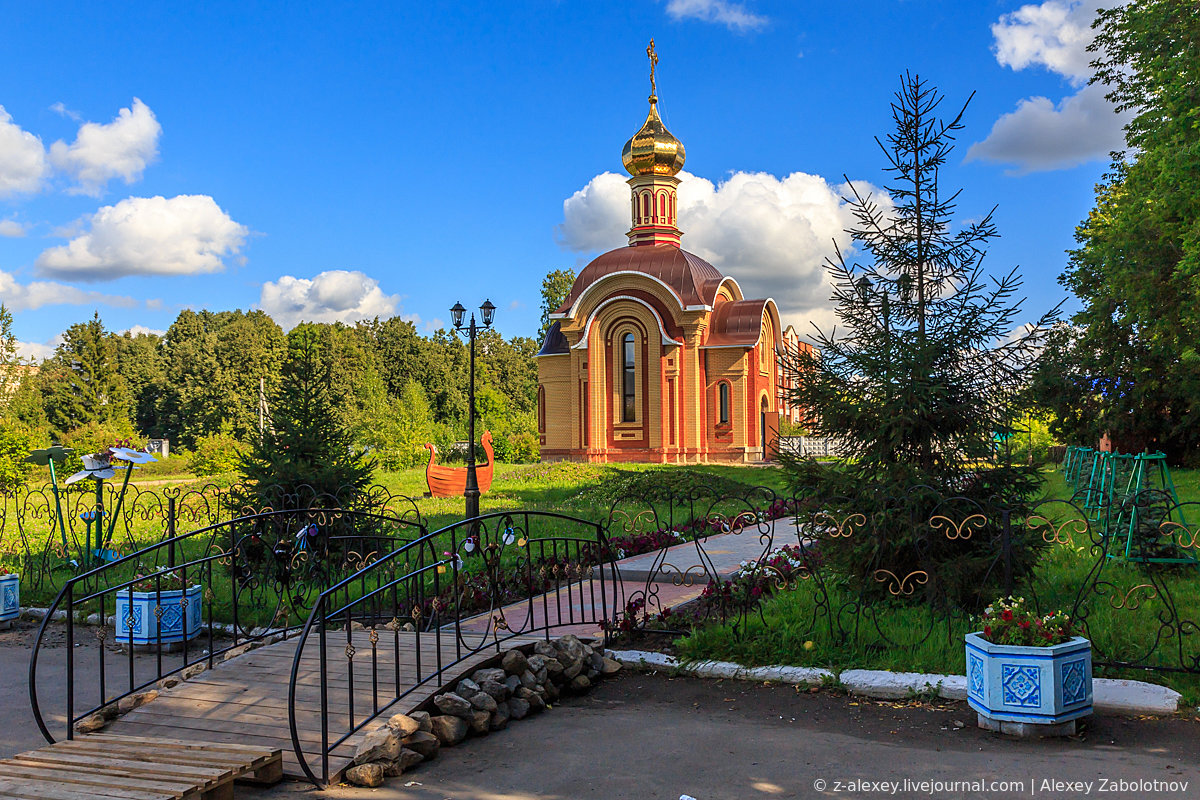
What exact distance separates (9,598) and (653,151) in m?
28.4

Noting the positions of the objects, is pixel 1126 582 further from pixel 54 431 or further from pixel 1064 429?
pixel 54 431

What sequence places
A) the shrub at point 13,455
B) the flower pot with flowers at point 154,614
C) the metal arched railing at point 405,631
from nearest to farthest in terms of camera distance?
1. the metal arched railing at point 405,631
2. the flower pot with flowers at point 154,614
3. the shrub at point 13,455

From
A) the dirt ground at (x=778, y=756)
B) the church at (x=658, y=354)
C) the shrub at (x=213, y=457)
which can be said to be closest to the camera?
the dirt ground at (x=778, y=756)

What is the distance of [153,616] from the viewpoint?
24.3ft

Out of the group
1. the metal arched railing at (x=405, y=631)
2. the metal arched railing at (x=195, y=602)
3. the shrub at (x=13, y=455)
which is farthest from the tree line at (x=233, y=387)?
the metal arched railing at (x=405, y=631)

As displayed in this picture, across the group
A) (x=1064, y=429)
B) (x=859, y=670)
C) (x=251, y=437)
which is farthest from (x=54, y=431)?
(x=859, y=670)

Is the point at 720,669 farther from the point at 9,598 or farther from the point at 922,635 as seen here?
the point at 9,598

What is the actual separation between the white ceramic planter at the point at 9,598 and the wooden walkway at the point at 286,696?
14.1ft

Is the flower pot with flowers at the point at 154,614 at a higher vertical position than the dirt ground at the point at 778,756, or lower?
higher

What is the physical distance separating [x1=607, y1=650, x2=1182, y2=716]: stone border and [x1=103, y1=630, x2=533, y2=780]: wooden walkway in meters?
1.16

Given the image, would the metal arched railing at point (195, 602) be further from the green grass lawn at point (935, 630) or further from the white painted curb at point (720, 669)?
the white painted curb at point (720, 669)

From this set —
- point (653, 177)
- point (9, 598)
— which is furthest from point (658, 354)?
point (9, 598)

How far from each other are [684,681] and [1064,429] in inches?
903

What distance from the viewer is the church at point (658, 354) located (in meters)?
31.8
